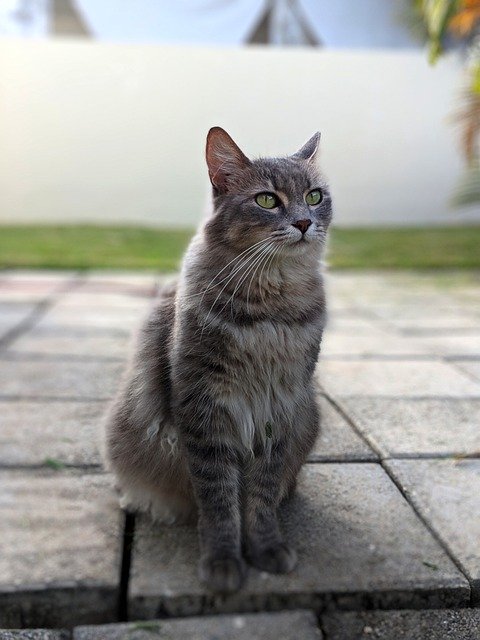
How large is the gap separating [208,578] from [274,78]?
311 inches

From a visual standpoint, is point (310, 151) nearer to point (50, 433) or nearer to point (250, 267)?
point (250, 267)

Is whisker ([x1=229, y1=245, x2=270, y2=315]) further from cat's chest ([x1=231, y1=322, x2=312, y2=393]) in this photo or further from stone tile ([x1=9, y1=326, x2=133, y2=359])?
stone tile ([x1=9, y1=326, x2=133, y2=359])

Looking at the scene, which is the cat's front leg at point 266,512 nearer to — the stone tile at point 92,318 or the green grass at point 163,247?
the stone tile at point 92,318

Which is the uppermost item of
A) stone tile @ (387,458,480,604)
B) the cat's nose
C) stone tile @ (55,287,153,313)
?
the cat's nose

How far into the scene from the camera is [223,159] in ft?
4.72

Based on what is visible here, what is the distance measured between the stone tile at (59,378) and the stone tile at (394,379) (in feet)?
2.65

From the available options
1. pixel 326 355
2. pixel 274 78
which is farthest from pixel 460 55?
pixel 326 355

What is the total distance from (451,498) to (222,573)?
0.62m

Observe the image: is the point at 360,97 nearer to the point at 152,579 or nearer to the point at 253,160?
the point at 253,160

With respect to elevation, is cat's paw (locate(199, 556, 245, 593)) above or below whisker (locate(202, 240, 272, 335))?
below

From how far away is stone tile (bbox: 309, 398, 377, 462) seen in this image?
177cm

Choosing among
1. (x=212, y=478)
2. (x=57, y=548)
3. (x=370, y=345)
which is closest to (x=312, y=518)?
(x=212, y=478)

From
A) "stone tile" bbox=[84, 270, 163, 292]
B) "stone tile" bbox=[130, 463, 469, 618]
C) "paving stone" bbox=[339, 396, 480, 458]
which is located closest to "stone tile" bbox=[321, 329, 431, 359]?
"paving stone" bbox=[339, 396, 480, 458]

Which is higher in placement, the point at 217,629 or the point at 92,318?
the point at 217,629
